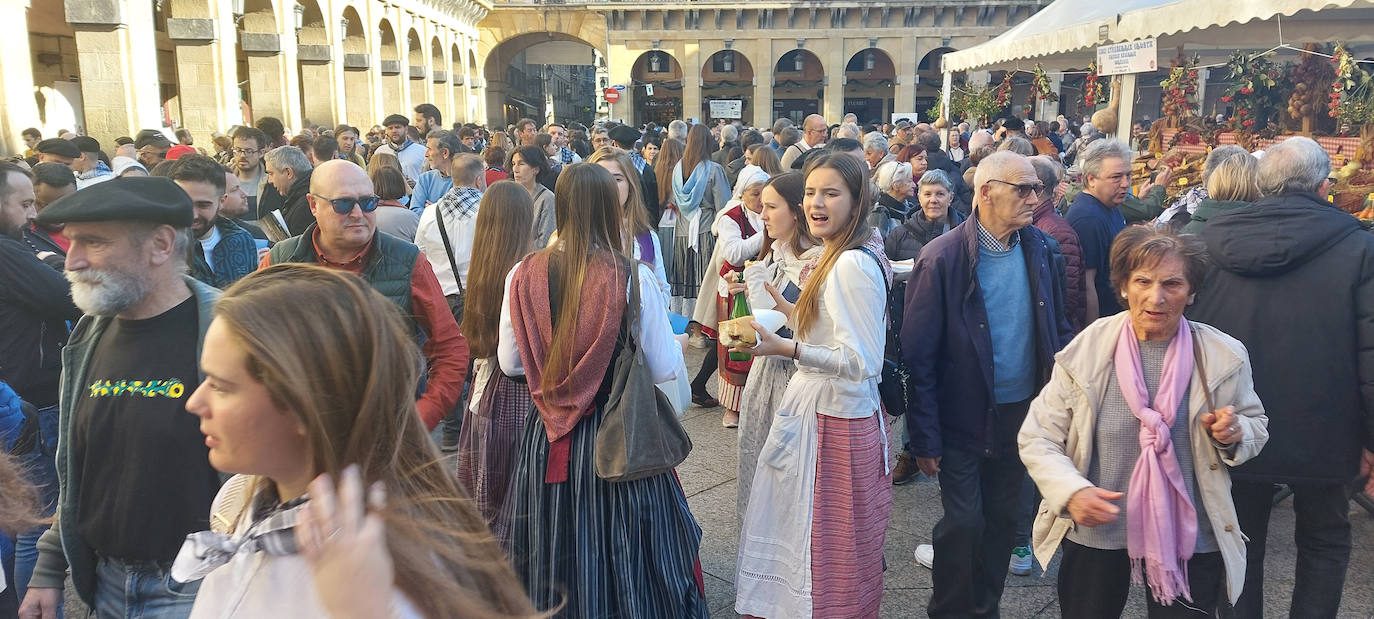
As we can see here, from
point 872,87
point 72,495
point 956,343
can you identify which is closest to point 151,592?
point 72,495

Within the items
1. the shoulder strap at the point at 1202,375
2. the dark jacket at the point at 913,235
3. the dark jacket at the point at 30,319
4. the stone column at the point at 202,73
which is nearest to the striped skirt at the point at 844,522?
the shoulder strap at the point at 1202,375

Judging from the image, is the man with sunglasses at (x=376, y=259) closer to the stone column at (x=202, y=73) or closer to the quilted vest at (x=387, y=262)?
the quilted vest at (x=387, y=262)

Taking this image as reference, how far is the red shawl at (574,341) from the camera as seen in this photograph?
286 centimetres

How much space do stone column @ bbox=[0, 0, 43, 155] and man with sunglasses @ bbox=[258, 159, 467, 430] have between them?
953 centimetres

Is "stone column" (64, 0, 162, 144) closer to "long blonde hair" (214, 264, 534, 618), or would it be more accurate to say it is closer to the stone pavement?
the stone pavement

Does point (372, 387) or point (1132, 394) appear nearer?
point (372, 387)

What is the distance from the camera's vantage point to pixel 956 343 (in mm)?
3225

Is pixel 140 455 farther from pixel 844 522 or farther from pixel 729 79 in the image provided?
pixel 729 79

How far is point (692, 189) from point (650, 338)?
14.9ft

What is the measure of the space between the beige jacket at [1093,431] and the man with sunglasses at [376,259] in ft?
6.26

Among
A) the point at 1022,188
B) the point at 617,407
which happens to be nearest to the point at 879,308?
the point at 1022,188

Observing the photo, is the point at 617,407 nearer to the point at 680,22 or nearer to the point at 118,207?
the point at 118,207

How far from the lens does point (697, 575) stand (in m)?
3.13

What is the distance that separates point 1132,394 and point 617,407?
4.98 feet
